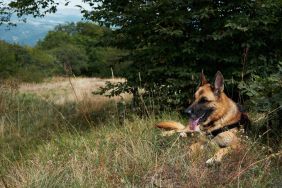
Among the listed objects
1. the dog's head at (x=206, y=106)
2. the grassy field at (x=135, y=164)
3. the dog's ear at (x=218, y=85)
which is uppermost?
the dog's ear at (x=218, y=85)

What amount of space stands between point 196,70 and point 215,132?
3.21m

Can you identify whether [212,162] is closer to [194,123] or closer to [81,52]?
[194,123]

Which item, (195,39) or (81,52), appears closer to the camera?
(195,39)

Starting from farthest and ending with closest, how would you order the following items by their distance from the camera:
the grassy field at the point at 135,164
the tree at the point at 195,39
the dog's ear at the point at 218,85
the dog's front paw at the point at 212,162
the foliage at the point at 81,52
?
the foliage at the point at 81,52, the tree at the point at 195,39, the dog's ear at the point at 218,85, the dog's front paw at the point at 212,162, the grassy field at the point at 135,164

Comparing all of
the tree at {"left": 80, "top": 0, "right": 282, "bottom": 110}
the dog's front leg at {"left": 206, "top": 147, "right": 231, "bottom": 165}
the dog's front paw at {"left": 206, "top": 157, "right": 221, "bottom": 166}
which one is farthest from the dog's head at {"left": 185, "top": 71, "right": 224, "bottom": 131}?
the tree at {"left": 80, "top": 0, "right": 282, "bottom": 110}

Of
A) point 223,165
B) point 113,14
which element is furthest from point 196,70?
point 223,165

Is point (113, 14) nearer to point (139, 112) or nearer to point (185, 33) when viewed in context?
point (185, 33)

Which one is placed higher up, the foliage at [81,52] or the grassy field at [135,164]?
the grassy field at [135,164]

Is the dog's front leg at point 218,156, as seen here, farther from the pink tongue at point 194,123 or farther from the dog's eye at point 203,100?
the dog's eye at point 203,100

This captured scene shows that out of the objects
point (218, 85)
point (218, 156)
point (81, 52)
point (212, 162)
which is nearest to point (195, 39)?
point (218, 85)

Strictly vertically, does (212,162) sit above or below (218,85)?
below

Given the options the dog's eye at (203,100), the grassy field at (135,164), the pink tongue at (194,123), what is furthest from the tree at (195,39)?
the pink tongue at (194,123)

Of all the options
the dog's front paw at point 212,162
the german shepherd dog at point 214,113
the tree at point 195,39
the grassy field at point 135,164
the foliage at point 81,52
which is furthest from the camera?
the foliage at point 81,52

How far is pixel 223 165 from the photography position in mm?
5090
